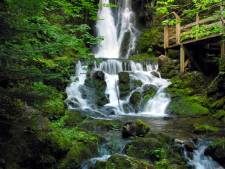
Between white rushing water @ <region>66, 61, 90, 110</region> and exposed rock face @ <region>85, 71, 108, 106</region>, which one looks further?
exposed rock face @ <region>85, 71, 108, 106</region>

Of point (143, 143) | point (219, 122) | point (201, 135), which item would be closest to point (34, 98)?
point (143, 143)

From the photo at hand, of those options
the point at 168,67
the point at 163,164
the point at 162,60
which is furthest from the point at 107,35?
the point at 163,164

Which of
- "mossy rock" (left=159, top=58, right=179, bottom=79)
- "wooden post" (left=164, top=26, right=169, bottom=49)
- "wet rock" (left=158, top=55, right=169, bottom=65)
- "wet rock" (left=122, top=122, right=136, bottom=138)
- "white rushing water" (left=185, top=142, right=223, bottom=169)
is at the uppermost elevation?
"wooden post" (left=164, top=26, right=169, bottom=49)

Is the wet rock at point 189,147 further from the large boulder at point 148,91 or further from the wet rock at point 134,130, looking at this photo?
the large boulder at point 148,91

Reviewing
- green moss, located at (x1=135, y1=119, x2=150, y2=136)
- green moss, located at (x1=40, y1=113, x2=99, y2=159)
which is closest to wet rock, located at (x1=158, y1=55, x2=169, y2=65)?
green moss, located at (x1=135, y1=119, x2=150, y2=136)

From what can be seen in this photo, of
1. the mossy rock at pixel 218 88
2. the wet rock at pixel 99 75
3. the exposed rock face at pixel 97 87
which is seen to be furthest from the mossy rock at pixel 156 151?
the wet rock at pixel 99 75

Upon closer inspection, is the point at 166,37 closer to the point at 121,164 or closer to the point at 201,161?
the point at 201,161

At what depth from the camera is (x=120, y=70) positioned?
16875mm

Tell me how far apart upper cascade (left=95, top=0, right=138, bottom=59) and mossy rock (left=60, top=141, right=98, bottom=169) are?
14439 mm

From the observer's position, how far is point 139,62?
17516mm

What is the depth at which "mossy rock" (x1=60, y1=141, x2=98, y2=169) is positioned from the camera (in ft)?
20.4

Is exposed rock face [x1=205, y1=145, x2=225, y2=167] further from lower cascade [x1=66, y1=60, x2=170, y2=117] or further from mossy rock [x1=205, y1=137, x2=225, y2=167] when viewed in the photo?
lower cascade [x1=66, y1=60, x2=170, y2=117]

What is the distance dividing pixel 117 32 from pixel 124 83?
8.39m

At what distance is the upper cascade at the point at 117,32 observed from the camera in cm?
2172
